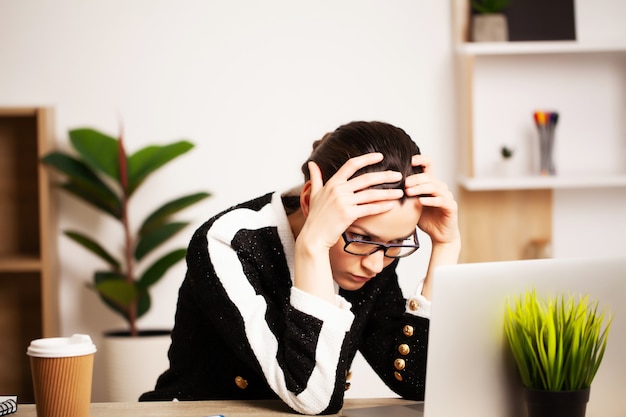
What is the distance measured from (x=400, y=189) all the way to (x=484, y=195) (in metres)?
1.89

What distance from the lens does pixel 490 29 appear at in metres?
3.04

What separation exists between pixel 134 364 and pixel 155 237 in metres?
0.46

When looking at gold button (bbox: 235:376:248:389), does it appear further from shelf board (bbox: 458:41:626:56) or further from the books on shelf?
shelf board (bbox: 458:41:626:56)

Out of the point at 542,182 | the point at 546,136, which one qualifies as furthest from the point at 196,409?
the point at 546,136

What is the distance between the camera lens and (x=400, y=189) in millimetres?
1394

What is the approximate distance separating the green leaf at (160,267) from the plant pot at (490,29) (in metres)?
1.34

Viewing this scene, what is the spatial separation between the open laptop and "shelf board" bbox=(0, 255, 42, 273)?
2.15 meters

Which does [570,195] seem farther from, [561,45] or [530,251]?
[561,45]

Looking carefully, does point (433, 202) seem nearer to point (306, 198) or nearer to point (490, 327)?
point (306, 198)

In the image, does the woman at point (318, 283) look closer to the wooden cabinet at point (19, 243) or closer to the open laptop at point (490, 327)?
the open laptop at point (490, 327)

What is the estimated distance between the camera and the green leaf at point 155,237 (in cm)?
300

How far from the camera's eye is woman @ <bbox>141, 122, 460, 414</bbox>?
132cm

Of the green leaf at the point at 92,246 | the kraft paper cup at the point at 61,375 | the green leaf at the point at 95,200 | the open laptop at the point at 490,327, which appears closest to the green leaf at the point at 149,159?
the green leaf at the point at 95,200

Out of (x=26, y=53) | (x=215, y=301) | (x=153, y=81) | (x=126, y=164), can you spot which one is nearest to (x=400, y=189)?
(x=215, y=301)
